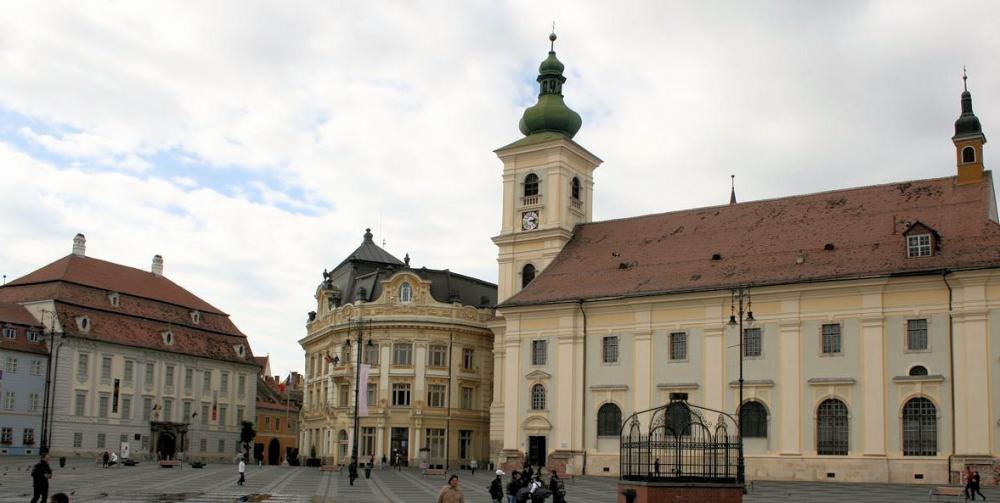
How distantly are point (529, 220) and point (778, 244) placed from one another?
17877 mm

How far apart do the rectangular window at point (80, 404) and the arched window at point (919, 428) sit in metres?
53.1

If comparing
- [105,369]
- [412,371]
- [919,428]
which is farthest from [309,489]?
[105,369]

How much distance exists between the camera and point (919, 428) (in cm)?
4944

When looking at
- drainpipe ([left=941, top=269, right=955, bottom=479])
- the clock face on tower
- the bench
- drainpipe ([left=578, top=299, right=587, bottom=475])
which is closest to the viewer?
the bench

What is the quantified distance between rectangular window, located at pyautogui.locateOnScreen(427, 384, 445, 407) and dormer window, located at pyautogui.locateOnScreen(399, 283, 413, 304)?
5867 millimetres

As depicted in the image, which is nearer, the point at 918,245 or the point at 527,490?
the point at 527,490

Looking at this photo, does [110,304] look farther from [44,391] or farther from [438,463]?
[438,463]

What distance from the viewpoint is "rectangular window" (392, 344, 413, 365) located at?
73.4 m

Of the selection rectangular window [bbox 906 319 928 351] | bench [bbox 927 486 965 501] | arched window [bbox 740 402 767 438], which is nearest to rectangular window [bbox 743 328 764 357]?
arched window [bbox 740 402 767 438]

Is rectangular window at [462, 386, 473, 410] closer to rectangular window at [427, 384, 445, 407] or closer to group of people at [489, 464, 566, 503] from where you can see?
rectangular window at [427, 384, 445, 407]

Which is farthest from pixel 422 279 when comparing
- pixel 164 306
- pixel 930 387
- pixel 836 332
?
pixel 930 387

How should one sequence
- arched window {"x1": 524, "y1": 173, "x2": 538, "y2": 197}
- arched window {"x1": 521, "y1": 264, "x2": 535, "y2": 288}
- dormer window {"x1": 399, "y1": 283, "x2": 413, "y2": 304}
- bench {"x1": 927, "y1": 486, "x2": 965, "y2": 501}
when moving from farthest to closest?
dormer window {"x1": 399, "y1": 283, "x2": 413, "y2": 304}
arched window {"x1": 524, "y1": 173, "x2": 538, "y2": 197}
arched window {"x1": 521, "y1": 264, "x2": 535, "y2": 288}
bench {"x1": 927, "y1": 486, "x2": 965, "y2": 501}

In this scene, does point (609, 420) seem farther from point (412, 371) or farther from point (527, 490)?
point (527, 490)

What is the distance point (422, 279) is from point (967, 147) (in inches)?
1387
